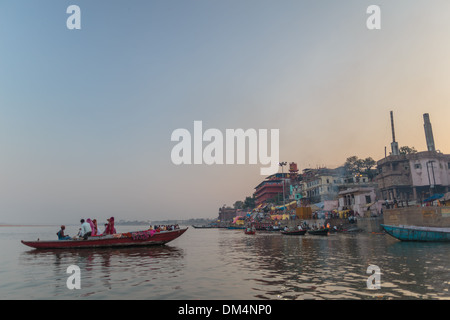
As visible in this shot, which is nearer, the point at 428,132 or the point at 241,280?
→ the point at 241,280

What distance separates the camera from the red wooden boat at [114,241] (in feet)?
93.1

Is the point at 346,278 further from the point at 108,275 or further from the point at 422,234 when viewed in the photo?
the point at 422,234

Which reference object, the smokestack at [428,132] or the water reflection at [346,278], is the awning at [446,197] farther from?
the smokestack at [428,132]

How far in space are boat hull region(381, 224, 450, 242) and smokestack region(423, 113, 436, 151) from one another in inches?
1728

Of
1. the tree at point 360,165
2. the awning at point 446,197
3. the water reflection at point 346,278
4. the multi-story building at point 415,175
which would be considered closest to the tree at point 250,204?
the tree at point 360,165

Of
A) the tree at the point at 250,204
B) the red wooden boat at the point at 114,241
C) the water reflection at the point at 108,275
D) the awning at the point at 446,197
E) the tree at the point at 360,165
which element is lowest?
the water reflection at the point at 108,275

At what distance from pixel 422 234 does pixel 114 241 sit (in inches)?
1269

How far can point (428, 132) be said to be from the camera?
6638 centimetres

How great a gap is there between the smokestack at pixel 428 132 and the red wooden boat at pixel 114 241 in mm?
63461

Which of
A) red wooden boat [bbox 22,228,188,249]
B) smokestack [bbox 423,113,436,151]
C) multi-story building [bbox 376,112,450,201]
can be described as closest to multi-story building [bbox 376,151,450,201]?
multi-story building [bbox 376,112,450,201]

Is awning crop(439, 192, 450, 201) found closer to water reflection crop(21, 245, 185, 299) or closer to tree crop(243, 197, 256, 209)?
water reflection crop(21, 245, 185, 299)

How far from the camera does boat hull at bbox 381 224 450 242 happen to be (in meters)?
29.9

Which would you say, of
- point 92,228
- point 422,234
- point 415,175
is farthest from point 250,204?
point 92,228
